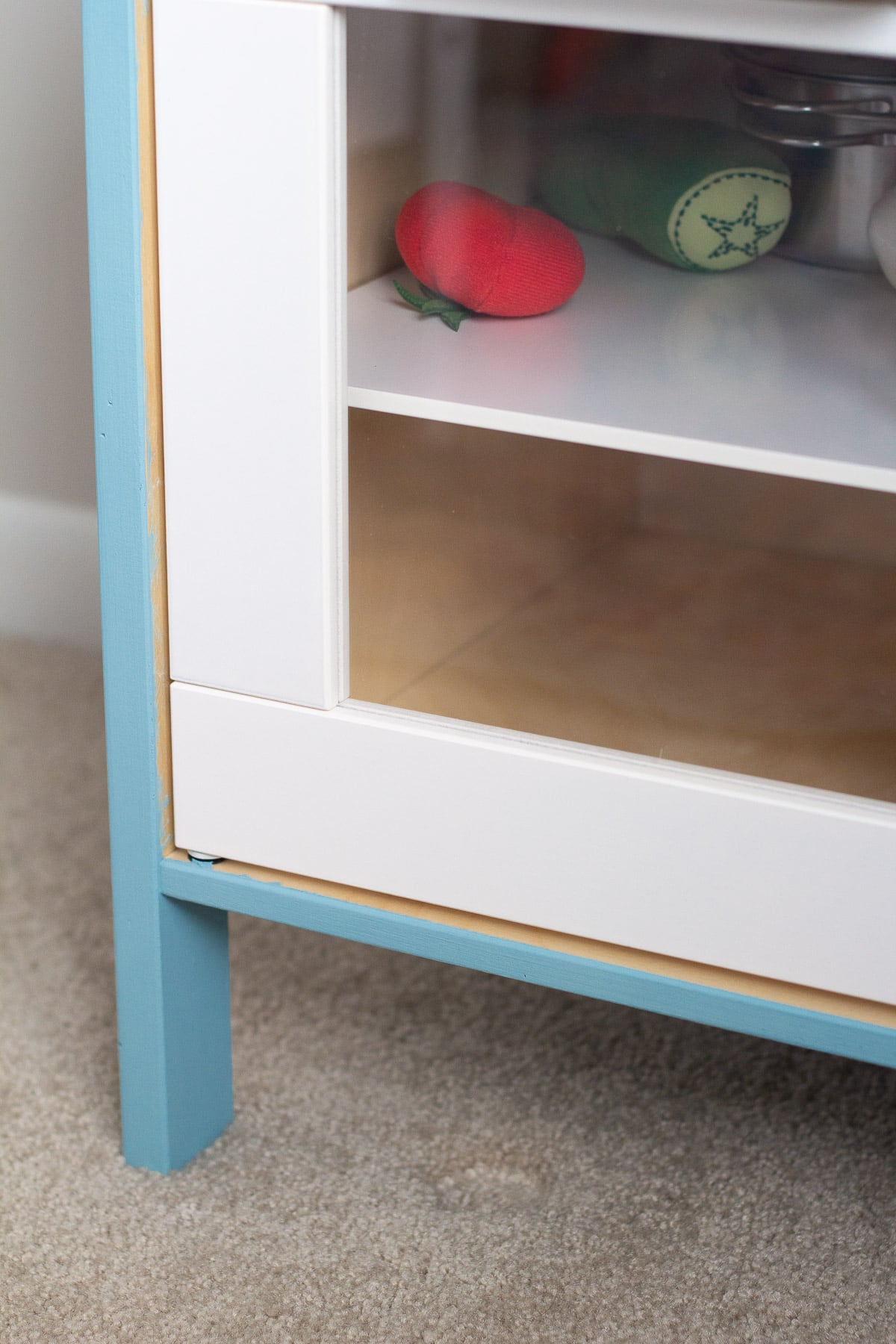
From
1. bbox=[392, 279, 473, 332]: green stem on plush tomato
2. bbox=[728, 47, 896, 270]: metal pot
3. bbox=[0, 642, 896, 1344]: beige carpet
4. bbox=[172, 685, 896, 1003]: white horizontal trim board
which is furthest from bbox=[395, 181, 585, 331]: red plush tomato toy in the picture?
bbox=[0, 642, 896, 1344]: beige carpet

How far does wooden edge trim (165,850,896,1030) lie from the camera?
0.67 metres

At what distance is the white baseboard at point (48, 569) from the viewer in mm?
1568

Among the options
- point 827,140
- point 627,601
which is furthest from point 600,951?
point 827,140

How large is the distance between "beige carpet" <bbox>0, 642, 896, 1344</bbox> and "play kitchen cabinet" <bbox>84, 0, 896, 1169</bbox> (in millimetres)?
168

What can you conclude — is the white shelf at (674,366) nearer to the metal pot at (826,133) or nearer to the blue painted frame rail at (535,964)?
the metal pot at (826,133)

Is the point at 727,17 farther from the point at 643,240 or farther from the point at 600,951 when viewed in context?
the point at 600,951

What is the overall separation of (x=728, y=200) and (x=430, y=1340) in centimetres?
57

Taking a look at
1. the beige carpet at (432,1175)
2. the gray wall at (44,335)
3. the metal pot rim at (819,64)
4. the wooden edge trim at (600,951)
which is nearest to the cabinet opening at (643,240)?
the metal pot rim at (819,64)

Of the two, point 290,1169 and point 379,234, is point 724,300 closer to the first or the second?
point 379,234

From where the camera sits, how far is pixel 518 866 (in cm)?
70

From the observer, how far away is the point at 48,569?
1.58m

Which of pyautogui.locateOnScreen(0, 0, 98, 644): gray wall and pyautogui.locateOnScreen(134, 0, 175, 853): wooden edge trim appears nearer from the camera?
pyautogui.locateOnScreen(134, 0, 175, 853): wooden edge trim

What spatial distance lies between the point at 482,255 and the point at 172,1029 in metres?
0.46

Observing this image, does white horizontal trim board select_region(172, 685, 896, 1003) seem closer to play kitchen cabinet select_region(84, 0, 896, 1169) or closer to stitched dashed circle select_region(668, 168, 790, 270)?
play kitchen cabinet select_region(84, 0, 896, 1169)
